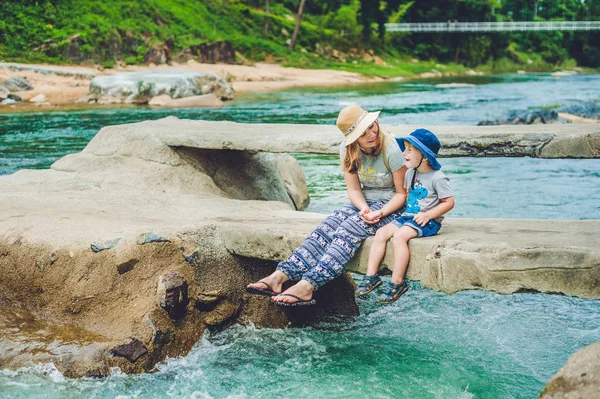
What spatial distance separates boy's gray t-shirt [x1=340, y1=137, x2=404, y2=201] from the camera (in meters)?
5.11

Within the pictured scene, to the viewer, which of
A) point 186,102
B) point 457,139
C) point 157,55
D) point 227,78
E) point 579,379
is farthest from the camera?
point 157,55

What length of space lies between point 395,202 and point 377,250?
0.44m

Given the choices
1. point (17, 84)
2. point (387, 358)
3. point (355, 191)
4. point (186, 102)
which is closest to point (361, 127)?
point (355, 191)

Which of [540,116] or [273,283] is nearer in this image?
[273,283]

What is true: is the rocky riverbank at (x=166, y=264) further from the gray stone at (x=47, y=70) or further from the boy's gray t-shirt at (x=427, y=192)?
the gray stone at (x=47, y=70)

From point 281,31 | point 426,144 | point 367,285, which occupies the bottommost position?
point 281,31

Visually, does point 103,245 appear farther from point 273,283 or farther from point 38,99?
point 38,99

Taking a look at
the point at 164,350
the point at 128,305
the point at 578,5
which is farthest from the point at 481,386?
the point at 578,5

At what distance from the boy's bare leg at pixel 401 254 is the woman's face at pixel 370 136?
690mm

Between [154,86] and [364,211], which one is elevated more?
[364,211]

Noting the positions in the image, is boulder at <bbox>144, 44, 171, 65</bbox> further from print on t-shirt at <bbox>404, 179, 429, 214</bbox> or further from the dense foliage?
print on t-shirt at <bbox>404, 179, 429, 214</bbox>

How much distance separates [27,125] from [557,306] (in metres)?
13.7

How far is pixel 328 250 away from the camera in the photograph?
193 inches

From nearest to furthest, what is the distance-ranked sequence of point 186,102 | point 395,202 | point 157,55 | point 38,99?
1. point 395,202
2. point 38,99
3. point 186,102
4. point 157,55
